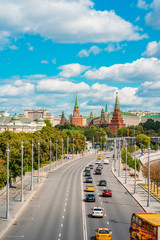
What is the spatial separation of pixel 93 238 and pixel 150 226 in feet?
21.9

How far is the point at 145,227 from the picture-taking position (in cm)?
2659

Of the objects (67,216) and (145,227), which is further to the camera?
(67,216)

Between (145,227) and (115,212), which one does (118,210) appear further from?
(145,227)

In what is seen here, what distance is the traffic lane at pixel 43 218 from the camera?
32.3m

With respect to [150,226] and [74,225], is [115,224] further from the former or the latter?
[150,226]

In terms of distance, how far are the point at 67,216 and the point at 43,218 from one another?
9.10 feet

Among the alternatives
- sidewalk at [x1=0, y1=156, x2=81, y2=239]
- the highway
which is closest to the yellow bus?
the highway

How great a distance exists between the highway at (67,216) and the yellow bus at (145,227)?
7.97 feet

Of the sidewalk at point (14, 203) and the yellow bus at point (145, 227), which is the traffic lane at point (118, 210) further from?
the sidewalk at point (14, 203)

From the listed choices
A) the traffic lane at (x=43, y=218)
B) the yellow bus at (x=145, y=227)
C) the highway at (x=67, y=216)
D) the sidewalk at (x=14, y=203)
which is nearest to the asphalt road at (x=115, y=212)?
the highway at (x=67, y=216)

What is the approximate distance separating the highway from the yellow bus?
95.6 inches

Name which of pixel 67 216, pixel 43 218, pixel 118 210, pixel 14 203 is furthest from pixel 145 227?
pixel 14 203

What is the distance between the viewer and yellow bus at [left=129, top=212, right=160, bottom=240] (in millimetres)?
24797

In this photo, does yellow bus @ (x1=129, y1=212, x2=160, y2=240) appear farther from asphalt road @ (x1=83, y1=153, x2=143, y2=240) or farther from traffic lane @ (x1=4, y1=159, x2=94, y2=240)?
traffic lane @ (x1=4, y1=159, x2=94, y2=240)
